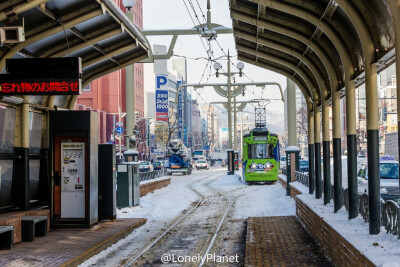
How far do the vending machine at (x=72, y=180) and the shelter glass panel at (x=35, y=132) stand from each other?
601 mm

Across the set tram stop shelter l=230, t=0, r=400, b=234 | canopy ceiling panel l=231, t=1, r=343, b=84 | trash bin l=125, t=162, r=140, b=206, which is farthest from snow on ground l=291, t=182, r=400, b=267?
trash bin l=125, t=162, r=140, b=206

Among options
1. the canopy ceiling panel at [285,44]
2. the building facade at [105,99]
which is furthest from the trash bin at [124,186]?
the building facade at [105,99]

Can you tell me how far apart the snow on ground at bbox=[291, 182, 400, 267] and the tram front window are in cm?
2099

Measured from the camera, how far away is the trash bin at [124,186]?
18.3 meters

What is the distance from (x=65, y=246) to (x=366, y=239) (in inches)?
227

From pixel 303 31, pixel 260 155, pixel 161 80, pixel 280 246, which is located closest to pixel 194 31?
Answer: pixel 303 31

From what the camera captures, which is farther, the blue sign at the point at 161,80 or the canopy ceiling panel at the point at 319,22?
the blue sign at the point at 161,80

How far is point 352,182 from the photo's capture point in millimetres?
10258

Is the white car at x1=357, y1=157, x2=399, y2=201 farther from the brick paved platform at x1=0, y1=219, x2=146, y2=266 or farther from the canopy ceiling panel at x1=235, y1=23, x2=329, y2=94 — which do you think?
the brick paved platform at x1=0, y1=219, x2=146, y2=266

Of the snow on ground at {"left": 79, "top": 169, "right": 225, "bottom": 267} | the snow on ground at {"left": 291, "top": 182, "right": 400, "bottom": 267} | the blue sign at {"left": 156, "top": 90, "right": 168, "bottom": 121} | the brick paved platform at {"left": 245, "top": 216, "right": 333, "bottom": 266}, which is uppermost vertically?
the blue sign at {"left": 156, "top": 90, "right": 168, "bottom": 121}

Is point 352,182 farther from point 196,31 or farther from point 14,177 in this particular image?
point 196,31

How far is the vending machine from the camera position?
13.4m

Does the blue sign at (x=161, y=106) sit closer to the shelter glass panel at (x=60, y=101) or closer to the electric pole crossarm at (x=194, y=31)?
the electric pole crossarm at (x=194, y=31)

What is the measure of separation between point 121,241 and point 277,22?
581cm
